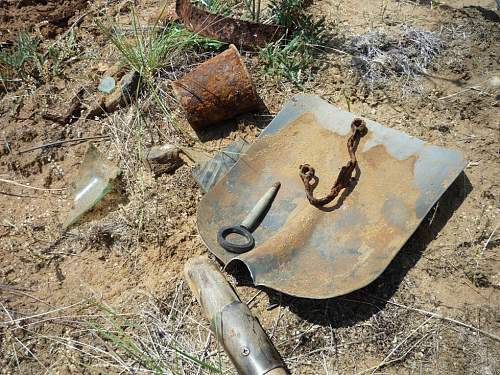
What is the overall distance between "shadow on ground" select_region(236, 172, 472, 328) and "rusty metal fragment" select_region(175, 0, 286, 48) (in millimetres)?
1545

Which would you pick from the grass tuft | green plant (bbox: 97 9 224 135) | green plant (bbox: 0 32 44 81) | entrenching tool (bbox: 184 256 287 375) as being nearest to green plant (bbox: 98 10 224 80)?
green plant (bbox: 97 9 224 135)

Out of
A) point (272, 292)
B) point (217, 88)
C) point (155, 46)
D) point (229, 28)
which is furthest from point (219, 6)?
point (272, 292)

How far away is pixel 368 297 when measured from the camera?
2.47m

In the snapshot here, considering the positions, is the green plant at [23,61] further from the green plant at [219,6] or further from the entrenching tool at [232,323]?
the entrenching tool at [232,323]

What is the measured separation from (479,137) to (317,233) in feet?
3.76

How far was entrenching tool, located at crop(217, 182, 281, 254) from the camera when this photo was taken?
100 inches

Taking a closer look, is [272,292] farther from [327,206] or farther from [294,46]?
[294,46]

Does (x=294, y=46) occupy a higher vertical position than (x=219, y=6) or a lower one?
lower

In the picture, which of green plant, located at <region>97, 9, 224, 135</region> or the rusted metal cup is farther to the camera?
green plant, located at <region>97, 9, 224, 135</region>

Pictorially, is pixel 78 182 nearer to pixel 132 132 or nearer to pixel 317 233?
pixel 132 132

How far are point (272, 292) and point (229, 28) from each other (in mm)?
1723

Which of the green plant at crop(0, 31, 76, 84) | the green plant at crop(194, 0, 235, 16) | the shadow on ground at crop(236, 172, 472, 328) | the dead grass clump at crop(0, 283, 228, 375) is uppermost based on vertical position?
the green plant at crop(194, 0, 235, 16)

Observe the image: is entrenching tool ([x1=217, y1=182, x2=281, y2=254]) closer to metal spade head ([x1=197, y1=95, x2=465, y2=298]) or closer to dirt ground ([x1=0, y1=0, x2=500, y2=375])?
metal spade head ([x1=197, y1=95, x2=465, y2=298])

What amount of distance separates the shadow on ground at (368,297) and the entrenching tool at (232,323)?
0.23m
